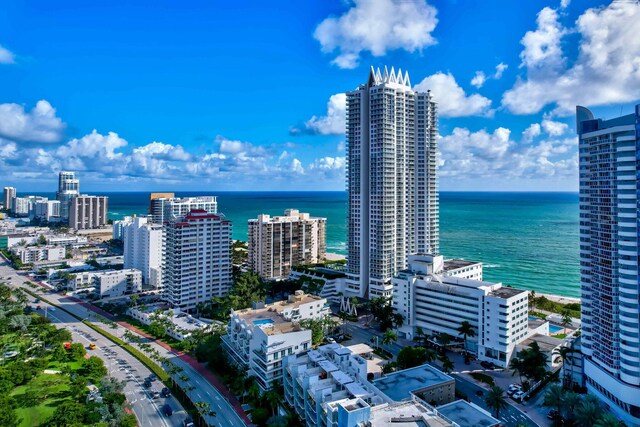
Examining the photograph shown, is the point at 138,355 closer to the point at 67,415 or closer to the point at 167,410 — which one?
the point at 167,410

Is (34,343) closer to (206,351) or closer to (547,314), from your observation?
(206,351)

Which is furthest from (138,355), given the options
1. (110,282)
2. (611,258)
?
Result: (611,258)

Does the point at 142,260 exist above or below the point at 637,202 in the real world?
below

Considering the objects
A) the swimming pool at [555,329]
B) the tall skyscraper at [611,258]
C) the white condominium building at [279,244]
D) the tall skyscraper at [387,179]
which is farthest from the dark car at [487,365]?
the white condominium building at [279,244]

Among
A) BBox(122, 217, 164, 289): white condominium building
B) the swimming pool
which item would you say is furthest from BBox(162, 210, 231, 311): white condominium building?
the swimming pool

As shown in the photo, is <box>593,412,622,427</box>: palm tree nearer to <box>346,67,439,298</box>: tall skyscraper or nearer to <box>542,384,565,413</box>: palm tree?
<box>542,384,565,413</box>: palm tree

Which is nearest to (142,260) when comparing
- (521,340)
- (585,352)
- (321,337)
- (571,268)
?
(321,337)
